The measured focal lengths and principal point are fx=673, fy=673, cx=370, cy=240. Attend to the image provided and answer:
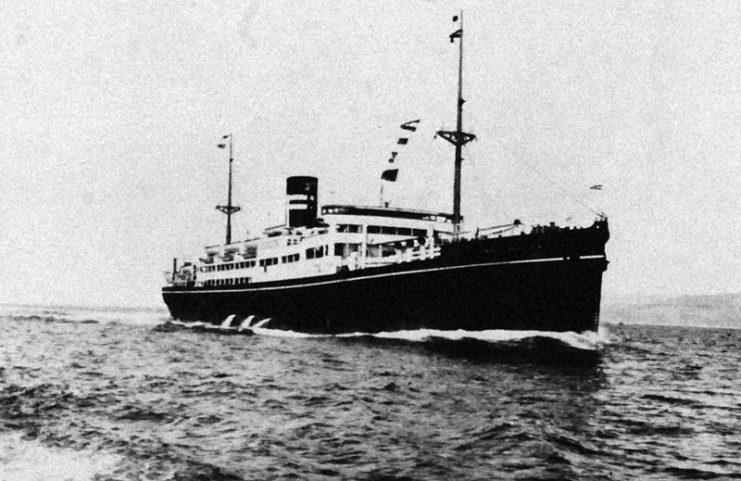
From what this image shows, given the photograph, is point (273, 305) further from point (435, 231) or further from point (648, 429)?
point (648, 429)

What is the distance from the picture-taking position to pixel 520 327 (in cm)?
2409

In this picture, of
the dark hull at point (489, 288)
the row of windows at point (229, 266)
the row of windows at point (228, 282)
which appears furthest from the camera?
the row of windows at point (229, 266)

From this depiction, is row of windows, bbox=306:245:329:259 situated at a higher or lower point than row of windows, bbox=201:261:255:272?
higher

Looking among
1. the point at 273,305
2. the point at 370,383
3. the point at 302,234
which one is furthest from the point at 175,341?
the point at 370,383

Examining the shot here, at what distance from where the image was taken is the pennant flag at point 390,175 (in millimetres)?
33344

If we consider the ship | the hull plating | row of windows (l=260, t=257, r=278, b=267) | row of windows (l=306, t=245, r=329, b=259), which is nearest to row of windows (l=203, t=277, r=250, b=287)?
the ship

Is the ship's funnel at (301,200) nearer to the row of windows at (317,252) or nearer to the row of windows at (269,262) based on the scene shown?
the row of windows at (269,262)

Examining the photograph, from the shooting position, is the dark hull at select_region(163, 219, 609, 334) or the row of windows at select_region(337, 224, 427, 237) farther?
the row of windows at select_region(337, 224, 427, 237)

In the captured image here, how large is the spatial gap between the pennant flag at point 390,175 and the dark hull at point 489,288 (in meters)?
6.13

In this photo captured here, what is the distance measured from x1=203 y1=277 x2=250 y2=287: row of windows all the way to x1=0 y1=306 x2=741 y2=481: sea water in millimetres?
19048

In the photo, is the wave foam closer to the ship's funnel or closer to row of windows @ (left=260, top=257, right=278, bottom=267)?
the ship's funnel

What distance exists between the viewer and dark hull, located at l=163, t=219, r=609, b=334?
76.8ft

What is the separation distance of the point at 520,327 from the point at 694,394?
7.81m

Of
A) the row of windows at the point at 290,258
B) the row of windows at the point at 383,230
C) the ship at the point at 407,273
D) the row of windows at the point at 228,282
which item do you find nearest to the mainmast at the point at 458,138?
the ship at the point at 407,273
